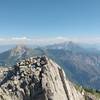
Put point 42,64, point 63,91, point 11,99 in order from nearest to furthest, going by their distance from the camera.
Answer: point 11,99
point 63,91
point 42,64

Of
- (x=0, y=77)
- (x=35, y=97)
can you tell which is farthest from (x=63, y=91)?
(x=0, y=77)

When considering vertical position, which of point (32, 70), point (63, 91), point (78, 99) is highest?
point (32, 70)

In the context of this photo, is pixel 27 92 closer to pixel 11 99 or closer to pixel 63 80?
pixel 11 99

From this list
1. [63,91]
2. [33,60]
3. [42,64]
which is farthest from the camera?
[33,60]

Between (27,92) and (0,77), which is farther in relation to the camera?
(0,77)

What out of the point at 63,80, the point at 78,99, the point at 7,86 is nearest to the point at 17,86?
the point at 7,86

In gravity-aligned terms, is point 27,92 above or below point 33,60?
below
